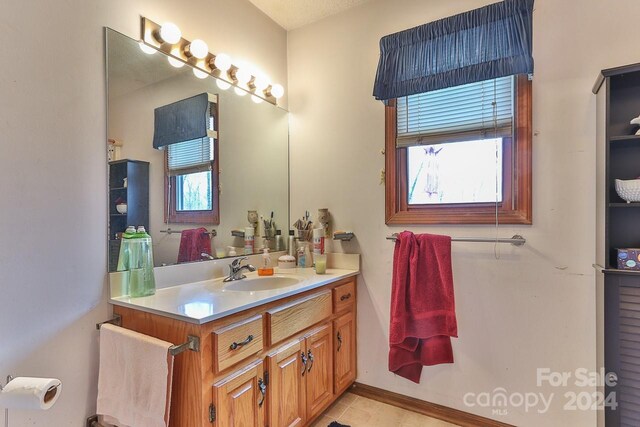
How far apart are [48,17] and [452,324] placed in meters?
2.21

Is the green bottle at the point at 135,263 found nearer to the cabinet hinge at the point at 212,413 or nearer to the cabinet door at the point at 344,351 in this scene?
the cabinet hinge at the point at 212,413

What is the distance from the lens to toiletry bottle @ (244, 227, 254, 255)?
6.77ft

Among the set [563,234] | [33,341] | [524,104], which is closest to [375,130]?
[524,104]

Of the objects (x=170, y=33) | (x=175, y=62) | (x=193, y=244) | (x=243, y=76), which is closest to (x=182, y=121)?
(x=175, y=62)

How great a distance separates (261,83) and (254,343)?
5.35ft

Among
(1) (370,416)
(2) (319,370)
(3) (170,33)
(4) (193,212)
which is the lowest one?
(1) (370,416)

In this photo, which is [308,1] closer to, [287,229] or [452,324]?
[287,229]

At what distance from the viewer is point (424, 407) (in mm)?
1897

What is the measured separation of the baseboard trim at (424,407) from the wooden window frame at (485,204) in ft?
3.50

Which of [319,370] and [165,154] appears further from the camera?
[319,370]

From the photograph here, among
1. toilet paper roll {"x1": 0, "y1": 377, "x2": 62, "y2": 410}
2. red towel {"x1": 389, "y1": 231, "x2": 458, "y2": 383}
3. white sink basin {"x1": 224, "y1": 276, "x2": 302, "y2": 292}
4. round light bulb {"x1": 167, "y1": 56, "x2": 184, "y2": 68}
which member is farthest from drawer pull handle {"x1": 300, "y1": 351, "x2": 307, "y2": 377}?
round light bulb {"x1": 167, "y1": 56, "x2": 184, "y2": 68}

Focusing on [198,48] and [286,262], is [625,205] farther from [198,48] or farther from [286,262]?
[198,48]

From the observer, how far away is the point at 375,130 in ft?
6.71

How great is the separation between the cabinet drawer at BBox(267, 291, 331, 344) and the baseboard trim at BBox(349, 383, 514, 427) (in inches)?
25.8
